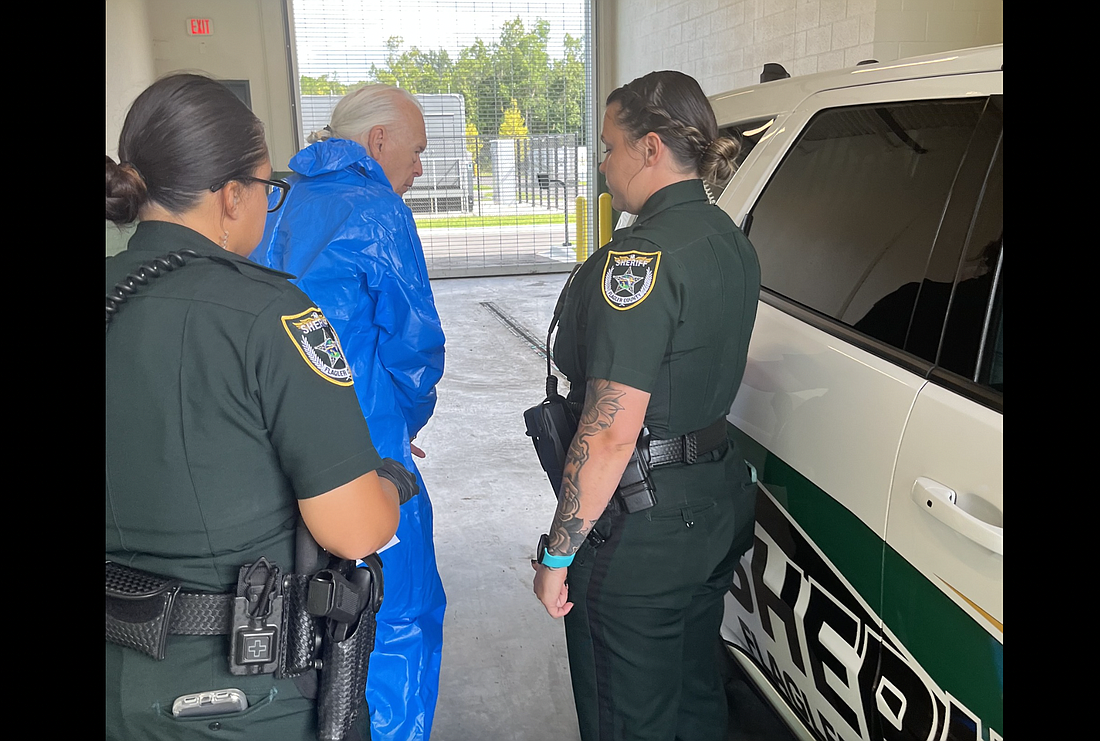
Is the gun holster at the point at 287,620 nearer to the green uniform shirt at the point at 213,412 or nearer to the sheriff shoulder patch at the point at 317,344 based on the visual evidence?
the green uniform shirt at the point at 213,412

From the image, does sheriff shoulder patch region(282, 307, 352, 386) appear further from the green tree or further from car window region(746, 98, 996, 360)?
the green tree

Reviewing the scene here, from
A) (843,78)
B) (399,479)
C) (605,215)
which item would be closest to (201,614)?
(399,479)

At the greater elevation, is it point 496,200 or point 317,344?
point 317,344

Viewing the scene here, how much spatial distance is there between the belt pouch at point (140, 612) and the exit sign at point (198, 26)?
10350mm

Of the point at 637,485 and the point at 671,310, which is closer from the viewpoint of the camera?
the point at 671,310

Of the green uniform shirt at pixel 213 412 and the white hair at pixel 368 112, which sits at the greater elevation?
the white hair at pixel 368 112

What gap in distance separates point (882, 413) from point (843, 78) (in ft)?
3.26

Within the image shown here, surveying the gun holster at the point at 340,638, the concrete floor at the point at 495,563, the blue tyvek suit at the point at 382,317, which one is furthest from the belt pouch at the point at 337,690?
the concrete floor at the point at 495,563

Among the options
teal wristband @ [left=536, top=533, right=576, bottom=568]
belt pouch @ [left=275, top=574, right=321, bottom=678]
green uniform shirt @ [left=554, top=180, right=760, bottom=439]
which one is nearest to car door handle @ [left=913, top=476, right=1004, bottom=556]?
green uniform shirt @ [left=554, top=180, right=760, bottom=439]

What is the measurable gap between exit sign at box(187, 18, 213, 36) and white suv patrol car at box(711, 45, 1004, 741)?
9.71m

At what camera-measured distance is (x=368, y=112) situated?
2.27 m

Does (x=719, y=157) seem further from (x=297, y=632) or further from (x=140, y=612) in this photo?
(x=140, y=612)

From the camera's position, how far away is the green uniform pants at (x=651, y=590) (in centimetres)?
161

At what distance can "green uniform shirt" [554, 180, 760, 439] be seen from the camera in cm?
147
